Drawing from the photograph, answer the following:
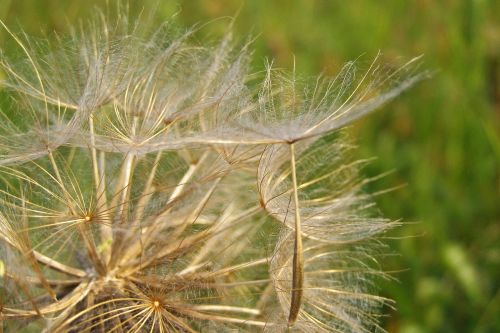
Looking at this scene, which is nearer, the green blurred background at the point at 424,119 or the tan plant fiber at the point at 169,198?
the tan plant fiber at the point at 169,198

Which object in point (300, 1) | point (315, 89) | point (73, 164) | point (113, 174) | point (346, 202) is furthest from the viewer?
point (300, 1)

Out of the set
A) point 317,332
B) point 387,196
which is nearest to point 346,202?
point 317,332

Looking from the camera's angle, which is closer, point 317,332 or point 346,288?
point 317,332

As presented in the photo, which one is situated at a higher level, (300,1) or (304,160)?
(300,1)

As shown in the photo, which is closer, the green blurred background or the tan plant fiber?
the tan plant fiber

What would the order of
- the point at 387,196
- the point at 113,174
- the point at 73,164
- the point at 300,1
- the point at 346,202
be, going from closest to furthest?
the point at 113,174, the point at 73,164, the point at 346,202, the point at 387,196, the point at 300,1

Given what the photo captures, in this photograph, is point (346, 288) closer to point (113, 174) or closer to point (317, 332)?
point (317, 332)
